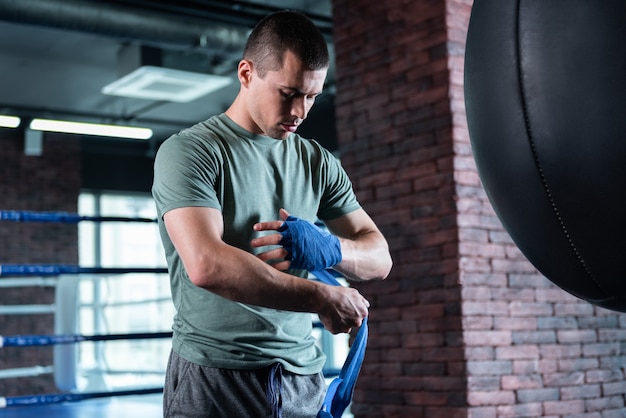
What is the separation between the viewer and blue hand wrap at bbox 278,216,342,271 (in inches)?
58.2

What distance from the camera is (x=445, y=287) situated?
394 cm

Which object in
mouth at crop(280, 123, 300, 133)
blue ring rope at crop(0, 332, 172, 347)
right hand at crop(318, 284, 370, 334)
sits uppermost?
mouth at crop(280, 123, 300, 133)

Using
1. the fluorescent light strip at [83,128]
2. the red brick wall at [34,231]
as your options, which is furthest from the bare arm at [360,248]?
the red brick wall at [34,231]

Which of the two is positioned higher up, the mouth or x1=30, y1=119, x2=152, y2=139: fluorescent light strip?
x1=30, y1=119, x2=152, y2=139: fluorescent light strip

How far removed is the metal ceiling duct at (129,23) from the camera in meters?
5.43

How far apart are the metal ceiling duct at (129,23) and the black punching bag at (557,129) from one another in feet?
14.3

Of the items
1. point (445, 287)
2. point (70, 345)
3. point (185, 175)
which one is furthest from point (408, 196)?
point (185, 175)

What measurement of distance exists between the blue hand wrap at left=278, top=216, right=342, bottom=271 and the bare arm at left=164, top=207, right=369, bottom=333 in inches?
2.4

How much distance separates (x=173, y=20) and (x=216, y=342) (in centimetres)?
471

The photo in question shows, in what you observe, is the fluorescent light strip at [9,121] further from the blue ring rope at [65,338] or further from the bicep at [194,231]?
the bicep at [194,231]

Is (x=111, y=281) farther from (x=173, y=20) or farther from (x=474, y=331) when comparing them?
(x=474, y=331)

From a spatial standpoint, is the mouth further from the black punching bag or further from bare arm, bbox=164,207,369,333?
the black punching bag

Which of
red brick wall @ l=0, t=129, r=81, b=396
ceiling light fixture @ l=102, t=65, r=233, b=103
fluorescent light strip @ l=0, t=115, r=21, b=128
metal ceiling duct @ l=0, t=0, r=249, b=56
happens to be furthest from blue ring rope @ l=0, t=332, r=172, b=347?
red brick wall @ l=0, t=129, r=81, b=396

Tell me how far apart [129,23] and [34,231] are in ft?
16.1
